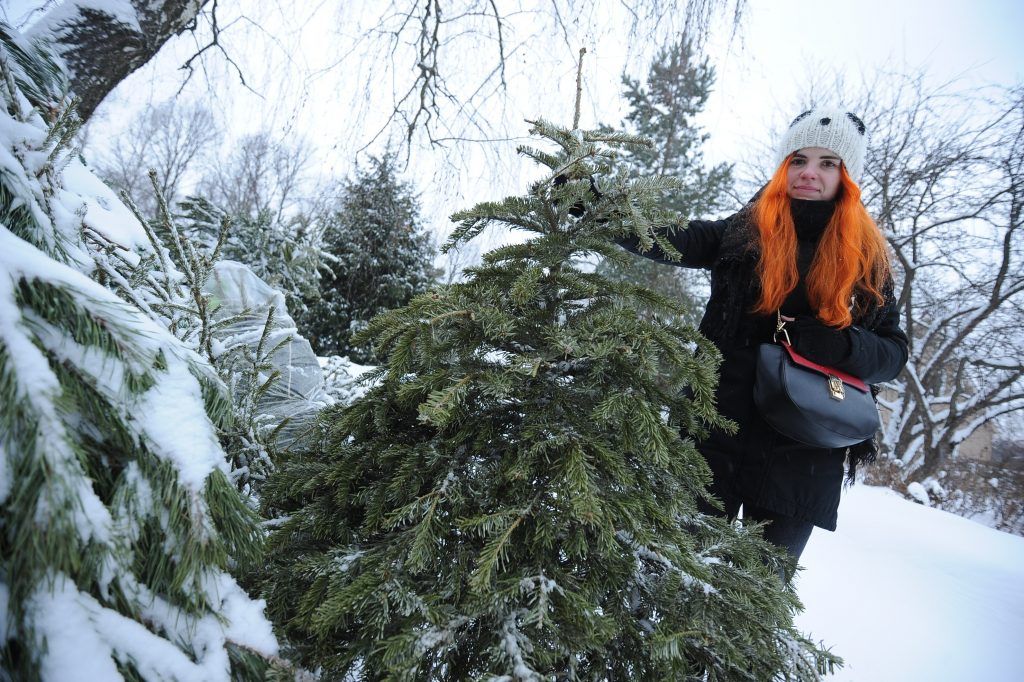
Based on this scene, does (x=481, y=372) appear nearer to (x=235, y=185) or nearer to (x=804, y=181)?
(x=804, y=181)

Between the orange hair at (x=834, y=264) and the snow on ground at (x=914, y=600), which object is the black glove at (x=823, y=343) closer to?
the orange hair at (x=834, y=264)

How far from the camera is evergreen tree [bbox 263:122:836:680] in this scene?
81cm

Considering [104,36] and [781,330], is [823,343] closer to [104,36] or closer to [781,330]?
[781,330]

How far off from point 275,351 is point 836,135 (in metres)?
2.36

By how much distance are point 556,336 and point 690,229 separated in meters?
1.15

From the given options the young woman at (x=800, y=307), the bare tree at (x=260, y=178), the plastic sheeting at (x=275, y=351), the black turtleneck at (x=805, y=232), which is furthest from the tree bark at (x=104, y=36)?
the bare tree at (x=260, y=178)

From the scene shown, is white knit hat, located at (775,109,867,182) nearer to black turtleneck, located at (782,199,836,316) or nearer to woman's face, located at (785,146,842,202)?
woman's face, located at (785,146,842,202)

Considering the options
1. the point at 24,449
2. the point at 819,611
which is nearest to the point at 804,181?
the point at 24,449

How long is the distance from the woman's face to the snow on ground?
1407mm

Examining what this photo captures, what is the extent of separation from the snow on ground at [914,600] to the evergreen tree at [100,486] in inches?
66.9

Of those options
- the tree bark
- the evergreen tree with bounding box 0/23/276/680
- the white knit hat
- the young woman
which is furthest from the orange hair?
the tree bark

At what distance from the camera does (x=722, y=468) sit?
5.59 ft

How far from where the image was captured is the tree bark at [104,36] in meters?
1.98

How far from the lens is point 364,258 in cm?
792
